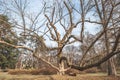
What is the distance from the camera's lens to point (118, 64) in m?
42.6

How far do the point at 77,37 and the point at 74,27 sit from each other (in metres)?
2.13

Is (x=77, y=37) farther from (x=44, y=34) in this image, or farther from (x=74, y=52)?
(x=74, y=52)

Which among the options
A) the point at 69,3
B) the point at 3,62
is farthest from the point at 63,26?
the point at 3,62

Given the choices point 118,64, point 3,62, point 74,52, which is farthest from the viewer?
point 74,52

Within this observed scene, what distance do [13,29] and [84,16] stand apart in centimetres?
557

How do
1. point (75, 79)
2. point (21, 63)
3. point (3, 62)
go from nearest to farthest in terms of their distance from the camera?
point (75, 79) → point (3, 62) → point (21, 63)

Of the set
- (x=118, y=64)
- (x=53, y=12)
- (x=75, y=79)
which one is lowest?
(x=75, y=79)

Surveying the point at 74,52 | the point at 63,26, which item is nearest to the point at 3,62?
the point at 74,52

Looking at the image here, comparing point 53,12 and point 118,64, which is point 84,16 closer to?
point 53,12

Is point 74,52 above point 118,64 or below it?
above

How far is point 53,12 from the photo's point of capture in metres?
17.8

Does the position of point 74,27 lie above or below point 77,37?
above

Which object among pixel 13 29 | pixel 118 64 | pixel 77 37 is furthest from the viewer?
pixel 118 64

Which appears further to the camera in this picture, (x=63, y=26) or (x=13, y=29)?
(x=63, y=26)
